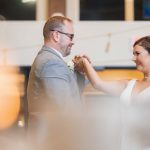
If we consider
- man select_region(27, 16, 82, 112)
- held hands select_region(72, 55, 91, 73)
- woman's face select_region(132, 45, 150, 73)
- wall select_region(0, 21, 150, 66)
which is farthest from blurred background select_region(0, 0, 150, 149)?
woman's face select_region(132, 45, 150, 73)

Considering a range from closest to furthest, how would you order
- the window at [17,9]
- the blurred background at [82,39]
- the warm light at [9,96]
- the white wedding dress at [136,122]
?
the white wedding dress at [136,122], the warm light at [9,96], the blurred background at [82,39], the window at [17,9]

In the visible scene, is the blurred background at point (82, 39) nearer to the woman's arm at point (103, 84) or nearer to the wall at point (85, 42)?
the wall at point (85, 42)

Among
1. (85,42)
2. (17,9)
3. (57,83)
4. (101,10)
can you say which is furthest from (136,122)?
(17,9)

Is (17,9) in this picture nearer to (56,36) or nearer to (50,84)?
(56,36)

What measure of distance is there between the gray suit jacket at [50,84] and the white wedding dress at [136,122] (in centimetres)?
37

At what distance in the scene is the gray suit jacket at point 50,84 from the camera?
12.8 feet

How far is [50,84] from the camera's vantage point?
3916 millimetres

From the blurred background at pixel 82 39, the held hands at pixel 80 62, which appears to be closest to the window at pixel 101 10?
the blurred background at pixel 82 39

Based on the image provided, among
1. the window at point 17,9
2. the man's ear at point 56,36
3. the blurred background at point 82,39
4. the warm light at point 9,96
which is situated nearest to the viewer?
the man's ear at point 56,36

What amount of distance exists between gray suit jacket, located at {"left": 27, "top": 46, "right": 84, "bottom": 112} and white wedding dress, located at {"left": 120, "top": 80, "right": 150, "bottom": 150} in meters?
0.37

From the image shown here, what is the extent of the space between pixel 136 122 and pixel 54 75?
2.21 feet

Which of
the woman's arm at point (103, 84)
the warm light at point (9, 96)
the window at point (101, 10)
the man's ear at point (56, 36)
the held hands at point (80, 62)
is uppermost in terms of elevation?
the window at point (101, 10)

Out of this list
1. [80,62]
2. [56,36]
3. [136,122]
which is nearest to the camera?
[136,122]

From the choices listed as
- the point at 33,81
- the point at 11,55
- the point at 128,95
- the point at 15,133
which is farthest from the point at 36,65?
the point at 11,55
